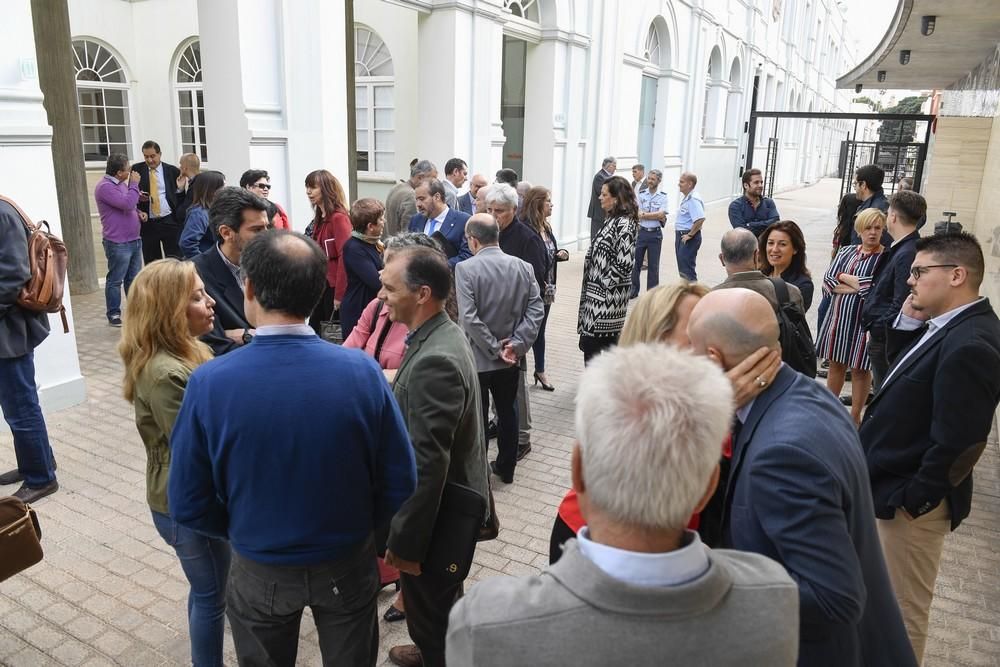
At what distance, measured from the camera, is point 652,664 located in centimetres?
112

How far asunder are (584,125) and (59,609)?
13358mm

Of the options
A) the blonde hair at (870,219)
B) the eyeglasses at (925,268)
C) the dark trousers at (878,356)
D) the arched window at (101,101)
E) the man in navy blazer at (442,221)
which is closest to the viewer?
the eyeglasses at (925,268)

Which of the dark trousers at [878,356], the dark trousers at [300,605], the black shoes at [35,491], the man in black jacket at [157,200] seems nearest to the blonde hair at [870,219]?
the dark trousers at [878,356]

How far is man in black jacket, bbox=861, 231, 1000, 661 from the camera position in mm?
2750

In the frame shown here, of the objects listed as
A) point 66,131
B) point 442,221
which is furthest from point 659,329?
point 66,131

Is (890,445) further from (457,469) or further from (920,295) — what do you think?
(457,469)

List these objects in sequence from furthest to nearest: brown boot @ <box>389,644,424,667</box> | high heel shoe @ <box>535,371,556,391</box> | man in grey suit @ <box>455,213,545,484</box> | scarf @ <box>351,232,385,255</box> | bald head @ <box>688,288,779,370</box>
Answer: high heel shoe @ <box>535,371,556,391</box>, scarf @ <box>351,232,385,255</box>, man in grey suit @ <box>455,213,545,484</box>, brown boot @ <box>389,644,424,667</box>, bald head @ <box>688,288,779,370</box>

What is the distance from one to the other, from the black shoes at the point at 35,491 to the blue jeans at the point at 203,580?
242 centimetres

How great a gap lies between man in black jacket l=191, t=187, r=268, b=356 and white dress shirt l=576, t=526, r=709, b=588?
3.00m

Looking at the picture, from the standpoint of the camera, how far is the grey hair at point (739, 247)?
427cm

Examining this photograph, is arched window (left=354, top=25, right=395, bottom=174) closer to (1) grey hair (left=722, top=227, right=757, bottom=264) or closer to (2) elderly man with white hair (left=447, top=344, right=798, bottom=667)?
(1) grey hair (left=722, top=227, right=757, bottom=264)

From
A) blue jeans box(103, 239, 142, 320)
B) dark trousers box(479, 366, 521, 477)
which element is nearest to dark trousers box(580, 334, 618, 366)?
dark trousers box(479, 366, 521, 477)

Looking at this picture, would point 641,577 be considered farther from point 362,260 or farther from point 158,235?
point 158,235

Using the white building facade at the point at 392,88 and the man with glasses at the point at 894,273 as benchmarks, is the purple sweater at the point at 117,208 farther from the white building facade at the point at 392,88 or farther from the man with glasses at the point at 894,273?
the man with glasses at the point at 894,273
